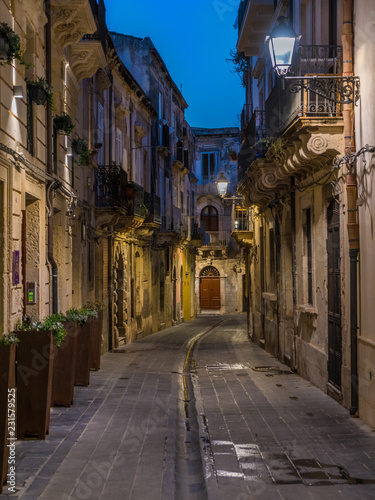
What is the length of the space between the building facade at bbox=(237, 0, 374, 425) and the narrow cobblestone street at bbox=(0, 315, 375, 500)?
34.7 inches

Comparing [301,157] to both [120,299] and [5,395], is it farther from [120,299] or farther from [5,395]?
[120,299]

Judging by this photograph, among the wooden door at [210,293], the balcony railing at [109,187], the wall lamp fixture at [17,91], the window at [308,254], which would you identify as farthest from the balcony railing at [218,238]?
the wall lamp fixture at [17,91]

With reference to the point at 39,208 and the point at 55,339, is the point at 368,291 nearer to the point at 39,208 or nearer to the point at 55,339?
the point at 55,339

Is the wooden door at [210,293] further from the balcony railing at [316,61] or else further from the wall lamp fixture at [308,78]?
the wall lamp fixture at [308,78]

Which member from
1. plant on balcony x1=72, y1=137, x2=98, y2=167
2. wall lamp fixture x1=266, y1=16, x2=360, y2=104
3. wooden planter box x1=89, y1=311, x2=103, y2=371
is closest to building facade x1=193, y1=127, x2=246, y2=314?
plant on balcony x1=72, y1=137, x2=98, y2=167

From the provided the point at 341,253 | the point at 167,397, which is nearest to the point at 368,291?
the point at 341,253

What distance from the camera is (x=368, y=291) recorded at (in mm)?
9039

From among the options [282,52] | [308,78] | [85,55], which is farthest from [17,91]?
[85,55]

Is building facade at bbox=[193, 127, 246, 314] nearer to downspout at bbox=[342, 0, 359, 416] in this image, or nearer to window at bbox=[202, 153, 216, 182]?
window at bbox=[202, 153, 216, 182]

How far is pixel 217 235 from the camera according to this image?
45.7 meters

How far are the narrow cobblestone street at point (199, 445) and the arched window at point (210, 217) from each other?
33649 mm

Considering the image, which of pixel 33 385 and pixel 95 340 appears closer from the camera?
pixel 33 385

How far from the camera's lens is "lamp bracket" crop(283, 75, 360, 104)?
9297 millimetres

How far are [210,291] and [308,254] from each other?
104 ft
